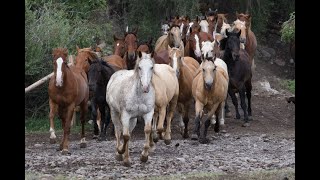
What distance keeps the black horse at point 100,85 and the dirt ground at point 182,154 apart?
47 centimetres

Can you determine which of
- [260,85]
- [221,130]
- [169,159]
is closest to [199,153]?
[169,159]

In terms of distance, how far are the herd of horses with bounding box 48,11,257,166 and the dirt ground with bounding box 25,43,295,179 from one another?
0.31 meters

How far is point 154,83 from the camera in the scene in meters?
12.9

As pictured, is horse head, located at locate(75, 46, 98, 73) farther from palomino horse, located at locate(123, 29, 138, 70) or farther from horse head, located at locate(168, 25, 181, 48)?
horse head, located at locate(168, 25, 181, 48)

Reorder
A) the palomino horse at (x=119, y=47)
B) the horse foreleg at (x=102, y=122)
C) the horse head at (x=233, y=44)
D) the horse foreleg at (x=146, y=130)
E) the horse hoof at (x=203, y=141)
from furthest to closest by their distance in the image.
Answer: the palomino horse at (x=119, y=47) → the horse head at (x=233, y=44) → the horse foreleg at (x=102, y=122) → the horse hoof at (x=203, y=141) → the horse foreleg at (x=146, y=130)

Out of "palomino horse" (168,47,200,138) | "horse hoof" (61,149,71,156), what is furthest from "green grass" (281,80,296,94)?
"horse hoof" (61,149,71,156)

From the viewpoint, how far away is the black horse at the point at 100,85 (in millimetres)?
16016

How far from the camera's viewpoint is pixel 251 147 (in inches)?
586

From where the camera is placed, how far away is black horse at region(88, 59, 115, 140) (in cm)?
1602

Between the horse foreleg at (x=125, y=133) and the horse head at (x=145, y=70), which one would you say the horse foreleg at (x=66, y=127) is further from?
the horse head at (x=145, y=70)

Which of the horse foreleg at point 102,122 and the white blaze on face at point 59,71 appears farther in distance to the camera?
the horse foreleg at point 102,122

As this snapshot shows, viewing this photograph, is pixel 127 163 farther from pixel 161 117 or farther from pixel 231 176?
pixel 231 176

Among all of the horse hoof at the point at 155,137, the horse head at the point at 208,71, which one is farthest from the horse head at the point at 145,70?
the horse head at the point at 208,71
